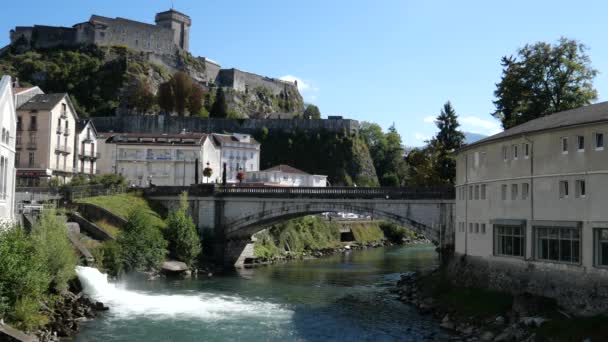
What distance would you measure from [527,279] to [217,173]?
71245 mm

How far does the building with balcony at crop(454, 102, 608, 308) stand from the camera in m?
32.2

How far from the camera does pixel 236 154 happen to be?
4348 inches

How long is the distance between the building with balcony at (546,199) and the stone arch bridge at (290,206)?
13066mm

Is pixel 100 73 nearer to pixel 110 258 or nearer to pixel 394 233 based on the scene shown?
pixel 394 233

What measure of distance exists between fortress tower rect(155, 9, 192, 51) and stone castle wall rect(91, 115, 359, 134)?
38334mm

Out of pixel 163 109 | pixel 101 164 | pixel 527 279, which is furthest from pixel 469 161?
pixel 163 109

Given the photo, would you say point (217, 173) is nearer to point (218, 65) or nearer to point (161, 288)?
point (161, 288)

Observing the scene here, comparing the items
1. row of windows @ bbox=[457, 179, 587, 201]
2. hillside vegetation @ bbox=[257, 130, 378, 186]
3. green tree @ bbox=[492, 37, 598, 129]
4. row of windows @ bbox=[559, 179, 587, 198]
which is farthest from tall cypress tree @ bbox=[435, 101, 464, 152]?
hillside vegetation @ bbox=[257, 130, 378, 186]

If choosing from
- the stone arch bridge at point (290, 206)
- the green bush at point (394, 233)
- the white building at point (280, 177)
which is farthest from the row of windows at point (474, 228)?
the green bush at point (394, 233)

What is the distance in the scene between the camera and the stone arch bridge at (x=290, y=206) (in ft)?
190

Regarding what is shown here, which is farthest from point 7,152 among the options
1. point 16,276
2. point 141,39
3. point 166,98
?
point 141,39

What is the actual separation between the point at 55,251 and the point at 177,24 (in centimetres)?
13248

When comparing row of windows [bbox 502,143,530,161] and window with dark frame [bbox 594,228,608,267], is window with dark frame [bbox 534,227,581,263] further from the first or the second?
row of windows [bbox 502,143,530,161]

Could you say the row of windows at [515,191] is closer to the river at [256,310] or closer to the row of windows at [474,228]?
the row of windows at [474,228]
